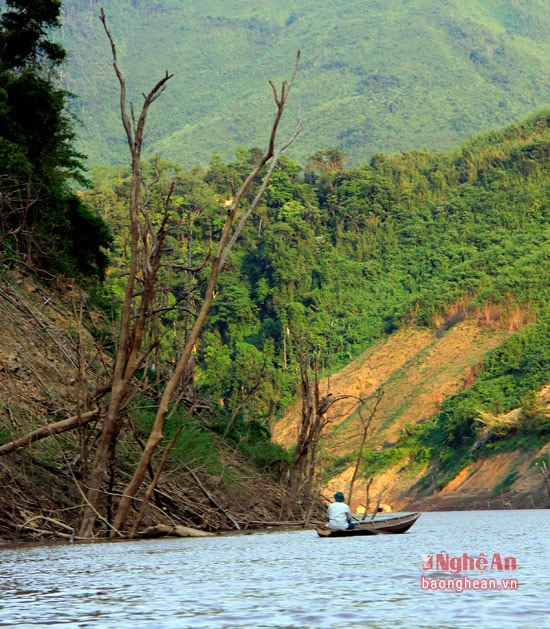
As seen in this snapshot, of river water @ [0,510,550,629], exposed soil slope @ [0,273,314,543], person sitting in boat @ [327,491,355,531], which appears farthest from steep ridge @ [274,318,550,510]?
river water @ [0,510,550,629]

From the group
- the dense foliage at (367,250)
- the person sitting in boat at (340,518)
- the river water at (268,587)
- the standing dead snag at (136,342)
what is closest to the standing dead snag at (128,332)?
the standing dead snag at (136,342)

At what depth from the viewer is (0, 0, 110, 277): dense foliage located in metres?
26.3

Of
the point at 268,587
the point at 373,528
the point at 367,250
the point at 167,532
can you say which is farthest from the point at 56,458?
the point at 367,250

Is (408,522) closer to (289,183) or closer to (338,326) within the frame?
(338,326)

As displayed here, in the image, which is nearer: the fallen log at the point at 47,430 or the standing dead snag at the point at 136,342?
the standing dead snag at the point at 136,342

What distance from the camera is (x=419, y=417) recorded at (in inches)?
3297

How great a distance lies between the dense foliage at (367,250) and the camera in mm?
93250

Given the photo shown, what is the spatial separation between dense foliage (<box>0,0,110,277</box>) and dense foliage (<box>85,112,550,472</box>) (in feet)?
160

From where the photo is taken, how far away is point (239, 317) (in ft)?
352

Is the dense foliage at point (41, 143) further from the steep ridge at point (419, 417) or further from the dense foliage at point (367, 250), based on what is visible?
the dense foliage at point (367, 250)

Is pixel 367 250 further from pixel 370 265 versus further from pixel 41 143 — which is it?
pixel 41 143

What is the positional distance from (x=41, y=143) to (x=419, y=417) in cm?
5737

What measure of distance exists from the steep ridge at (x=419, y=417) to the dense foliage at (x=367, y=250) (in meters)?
2.42

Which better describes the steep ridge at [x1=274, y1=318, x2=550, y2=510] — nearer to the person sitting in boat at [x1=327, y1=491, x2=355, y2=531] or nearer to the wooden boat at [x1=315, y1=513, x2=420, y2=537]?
the wooden boat at [x1=315, y1=513, x2=420, y2=537]
